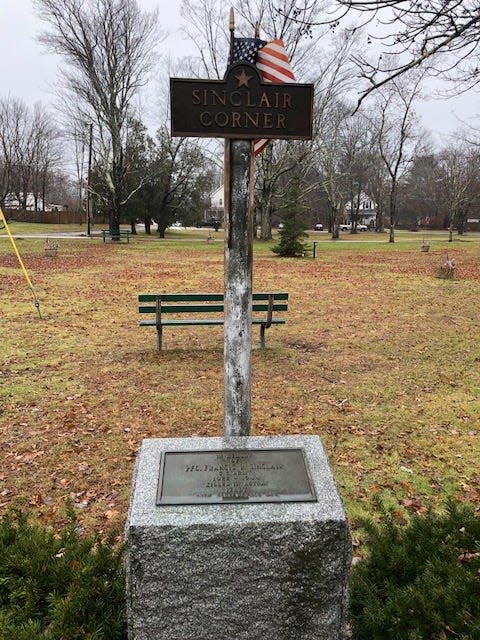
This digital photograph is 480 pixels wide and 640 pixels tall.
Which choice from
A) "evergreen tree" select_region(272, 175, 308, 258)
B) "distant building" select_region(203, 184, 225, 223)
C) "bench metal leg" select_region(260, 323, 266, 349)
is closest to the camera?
"bench metal leg" select_region(260, 323, 266, 349)

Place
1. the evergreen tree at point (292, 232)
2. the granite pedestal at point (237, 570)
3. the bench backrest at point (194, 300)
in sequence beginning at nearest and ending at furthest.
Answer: the granite pedestal at point (237, 570)
the bench backrest at point (194, 300)
the evergreen tree at point (292, 232)

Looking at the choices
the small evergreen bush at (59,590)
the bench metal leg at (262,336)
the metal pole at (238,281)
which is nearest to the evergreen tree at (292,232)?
the bench metal leg at (262,336)

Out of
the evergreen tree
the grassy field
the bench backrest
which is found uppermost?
the evergreen tree

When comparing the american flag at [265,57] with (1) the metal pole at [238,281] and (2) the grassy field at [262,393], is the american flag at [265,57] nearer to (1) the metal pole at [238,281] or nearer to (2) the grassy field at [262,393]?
(1) the metal pole at [238,281]

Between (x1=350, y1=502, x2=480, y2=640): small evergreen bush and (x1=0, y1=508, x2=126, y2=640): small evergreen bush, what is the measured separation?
1297 millimetres

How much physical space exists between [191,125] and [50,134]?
70294 millimetres

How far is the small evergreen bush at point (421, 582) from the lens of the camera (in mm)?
2338

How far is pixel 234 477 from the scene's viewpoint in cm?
281

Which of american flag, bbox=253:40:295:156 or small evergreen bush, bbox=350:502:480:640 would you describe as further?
american flag, bbox=253:40:295:156

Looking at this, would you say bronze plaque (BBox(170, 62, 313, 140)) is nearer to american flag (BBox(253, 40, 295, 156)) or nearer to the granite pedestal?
american flag (BBox(253, 40, 295, 156))

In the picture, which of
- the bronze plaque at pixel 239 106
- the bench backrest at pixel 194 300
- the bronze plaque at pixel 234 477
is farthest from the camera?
the bench backrest at pixel 194 300

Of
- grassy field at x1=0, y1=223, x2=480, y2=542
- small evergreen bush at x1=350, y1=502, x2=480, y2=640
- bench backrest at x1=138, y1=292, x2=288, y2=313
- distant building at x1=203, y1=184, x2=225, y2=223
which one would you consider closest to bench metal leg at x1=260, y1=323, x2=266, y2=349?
grassy field at x1=0, y1=223, x2=480, y2=542

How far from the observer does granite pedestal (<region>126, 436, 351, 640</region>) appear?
8.04 ft

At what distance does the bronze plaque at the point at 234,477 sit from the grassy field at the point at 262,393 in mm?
1513
